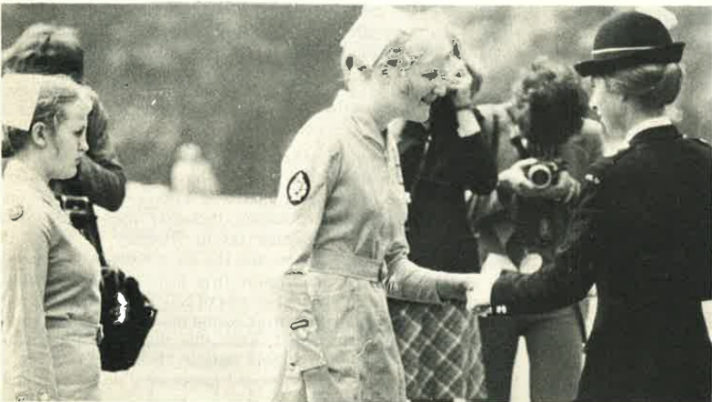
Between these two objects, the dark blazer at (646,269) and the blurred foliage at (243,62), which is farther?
the blurred foliage at (243,62)

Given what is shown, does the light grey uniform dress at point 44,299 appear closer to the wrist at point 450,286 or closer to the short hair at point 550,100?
the wrist at point 450,286

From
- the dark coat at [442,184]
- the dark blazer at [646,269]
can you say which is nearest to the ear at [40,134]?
the dark blazer at [646,269]

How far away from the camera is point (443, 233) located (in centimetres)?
324

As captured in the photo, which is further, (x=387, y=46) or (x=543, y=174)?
(x=543, y=174)

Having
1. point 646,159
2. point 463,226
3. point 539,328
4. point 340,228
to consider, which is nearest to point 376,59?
point 340,228

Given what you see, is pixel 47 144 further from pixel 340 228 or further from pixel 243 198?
pixel 243 198

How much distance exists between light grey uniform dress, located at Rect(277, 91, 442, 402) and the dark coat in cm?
71

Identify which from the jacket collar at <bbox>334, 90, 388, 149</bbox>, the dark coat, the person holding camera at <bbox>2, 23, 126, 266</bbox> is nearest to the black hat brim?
the jacket collar at <bbox>334, 90, 388, 149</bbox>

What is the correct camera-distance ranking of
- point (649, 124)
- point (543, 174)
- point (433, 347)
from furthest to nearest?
point (543, 174), point (433, 347), point (649, 124)

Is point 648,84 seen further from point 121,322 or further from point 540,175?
point 121,322

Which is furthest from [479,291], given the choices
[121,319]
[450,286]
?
[121,319]

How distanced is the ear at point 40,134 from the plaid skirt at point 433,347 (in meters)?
1.09

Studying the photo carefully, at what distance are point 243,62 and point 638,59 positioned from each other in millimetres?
1334

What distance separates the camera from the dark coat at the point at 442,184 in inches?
127
